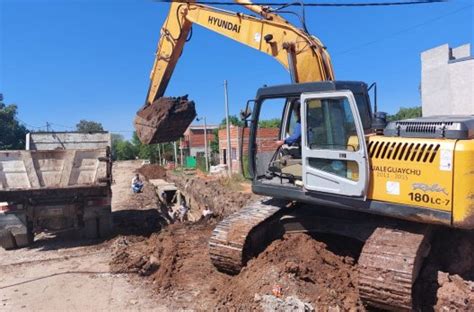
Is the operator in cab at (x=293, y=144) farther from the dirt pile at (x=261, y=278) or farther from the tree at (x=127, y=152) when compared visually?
the tree at (x=127, y=152)

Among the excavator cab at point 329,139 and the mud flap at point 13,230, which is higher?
the excavator cab at point 329,139

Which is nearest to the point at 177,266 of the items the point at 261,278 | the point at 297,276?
the point at 261,278

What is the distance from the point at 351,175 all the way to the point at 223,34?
403 cm

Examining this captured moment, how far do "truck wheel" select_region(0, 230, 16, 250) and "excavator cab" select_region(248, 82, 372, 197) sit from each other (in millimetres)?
5617

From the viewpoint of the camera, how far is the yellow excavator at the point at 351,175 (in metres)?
4.20

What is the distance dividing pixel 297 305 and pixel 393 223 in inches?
62.5

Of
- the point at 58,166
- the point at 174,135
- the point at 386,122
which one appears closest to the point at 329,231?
the point at 386,122

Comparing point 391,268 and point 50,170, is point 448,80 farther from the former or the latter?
point 50,170

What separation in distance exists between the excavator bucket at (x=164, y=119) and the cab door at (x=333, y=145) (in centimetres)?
416

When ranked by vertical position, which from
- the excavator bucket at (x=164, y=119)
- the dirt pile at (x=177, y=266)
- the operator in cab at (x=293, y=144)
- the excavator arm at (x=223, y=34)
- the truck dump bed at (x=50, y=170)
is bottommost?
the dirt pile at (x=177, y=266)

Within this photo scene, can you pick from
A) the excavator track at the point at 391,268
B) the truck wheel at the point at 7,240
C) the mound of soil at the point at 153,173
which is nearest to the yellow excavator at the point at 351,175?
the excavator track at the point at 391,268

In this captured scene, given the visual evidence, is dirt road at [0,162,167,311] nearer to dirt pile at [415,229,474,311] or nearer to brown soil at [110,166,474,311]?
brown soil at [110,166,474,311]

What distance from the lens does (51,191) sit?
26.3 ft

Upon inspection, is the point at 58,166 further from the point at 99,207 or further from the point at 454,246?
the point at 454,246
